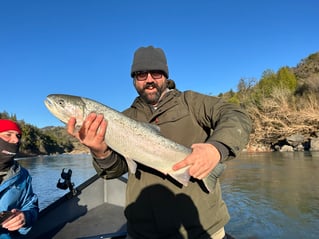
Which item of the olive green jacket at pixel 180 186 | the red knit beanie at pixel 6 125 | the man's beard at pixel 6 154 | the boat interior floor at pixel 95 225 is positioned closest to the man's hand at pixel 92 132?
the olive green jacket at pixel 180 186

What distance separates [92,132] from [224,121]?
1.02 meters

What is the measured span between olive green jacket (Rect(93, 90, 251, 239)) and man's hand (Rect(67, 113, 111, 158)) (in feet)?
0.50

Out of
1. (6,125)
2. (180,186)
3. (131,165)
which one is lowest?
(180,186)

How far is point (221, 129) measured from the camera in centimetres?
205

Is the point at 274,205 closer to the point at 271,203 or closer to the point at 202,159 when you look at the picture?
the point at 271,203

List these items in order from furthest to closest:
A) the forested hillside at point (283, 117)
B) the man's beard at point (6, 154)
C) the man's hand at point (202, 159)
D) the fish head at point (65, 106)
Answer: the forested hillside at point (283, 117)
the man's beard at point (6, 154)
the fish head at point (65, 106)
the man's hand at point (202, 159)

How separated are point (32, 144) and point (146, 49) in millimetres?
93542

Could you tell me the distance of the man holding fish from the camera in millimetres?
2049

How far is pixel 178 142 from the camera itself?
2.43 meters

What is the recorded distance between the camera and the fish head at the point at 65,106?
2484mm

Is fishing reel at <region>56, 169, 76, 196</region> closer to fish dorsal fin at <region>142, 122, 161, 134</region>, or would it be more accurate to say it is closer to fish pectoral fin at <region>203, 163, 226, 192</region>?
fish dorsal fin at <region>142, 122, 161, 134</region>

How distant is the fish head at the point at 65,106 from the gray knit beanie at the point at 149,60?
53cm

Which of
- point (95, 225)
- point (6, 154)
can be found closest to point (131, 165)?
point (6, 154)

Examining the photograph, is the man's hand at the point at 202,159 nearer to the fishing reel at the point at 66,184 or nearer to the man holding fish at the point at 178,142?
the man holding fish at the point at 178,142
